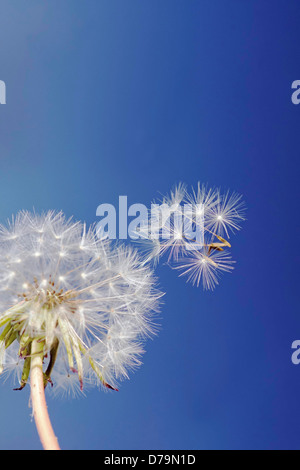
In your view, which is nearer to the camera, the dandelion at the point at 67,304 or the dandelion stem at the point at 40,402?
the dandelion stem at the point at 40,402

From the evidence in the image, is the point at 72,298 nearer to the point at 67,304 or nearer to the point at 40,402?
the point at 67,304

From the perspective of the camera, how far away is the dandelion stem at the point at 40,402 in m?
3.03

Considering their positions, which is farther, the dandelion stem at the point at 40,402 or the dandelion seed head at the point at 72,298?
the dandelion seed head at the point at 72,298

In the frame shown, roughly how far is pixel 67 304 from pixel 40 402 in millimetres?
1024

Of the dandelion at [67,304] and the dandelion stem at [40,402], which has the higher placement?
the dandelion at [67,304]

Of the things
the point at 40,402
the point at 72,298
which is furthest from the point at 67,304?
the point at 40,402

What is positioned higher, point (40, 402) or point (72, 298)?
point (72, 298)

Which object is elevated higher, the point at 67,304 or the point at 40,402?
the point at 67,304

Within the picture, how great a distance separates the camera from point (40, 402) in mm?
3277

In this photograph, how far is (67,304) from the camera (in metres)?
4.09

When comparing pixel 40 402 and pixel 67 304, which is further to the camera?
pixel 67 304

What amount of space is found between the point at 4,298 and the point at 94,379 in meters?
1.17
